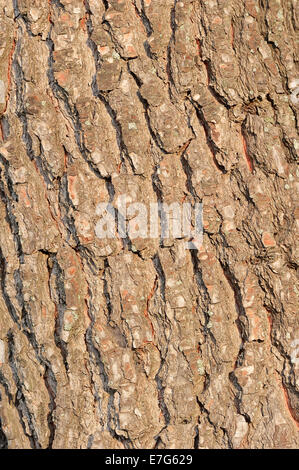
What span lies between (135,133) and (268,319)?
0.73 metres

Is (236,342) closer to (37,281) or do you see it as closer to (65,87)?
(37,281)

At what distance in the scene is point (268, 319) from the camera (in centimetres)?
186

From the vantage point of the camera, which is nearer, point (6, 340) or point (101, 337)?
point (101, 337)

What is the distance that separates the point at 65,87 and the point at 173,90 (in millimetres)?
349

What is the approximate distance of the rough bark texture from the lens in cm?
184

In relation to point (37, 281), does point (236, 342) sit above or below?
below

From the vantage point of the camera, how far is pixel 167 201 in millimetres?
1855

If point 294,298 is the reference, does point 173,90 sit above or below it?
above

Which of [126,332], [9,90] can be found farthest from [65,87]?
[126,332]

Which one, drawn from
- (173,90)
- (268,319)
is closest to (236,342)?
(268,319)

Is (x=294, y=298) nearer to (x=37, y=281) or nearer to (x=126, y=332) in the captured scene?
(x=126, y=332)

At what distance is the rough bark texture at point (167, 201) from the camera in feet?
6.02

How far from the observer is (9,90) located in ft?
6.43

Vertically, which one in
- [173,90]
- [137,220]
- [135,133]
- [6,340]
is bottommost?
[6,340]
